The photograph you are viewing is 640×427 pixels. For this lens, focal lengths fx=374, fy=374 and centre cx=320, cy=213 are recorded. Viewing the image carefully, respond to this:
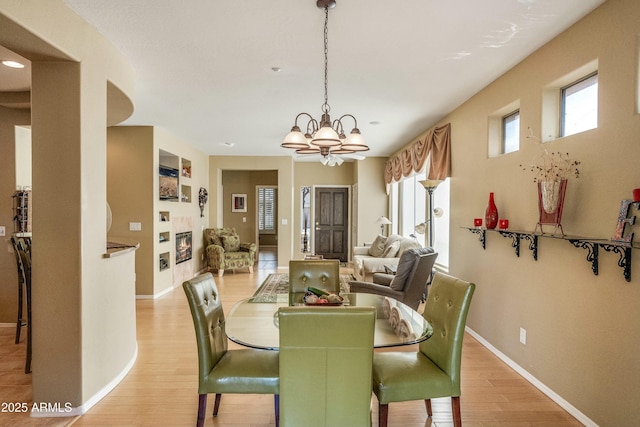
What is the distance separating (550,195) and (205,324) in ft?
7.87

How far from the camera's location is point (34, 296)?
245 cm

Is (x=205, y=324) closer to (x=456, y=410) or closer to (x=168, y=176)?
(x=456, y=410)

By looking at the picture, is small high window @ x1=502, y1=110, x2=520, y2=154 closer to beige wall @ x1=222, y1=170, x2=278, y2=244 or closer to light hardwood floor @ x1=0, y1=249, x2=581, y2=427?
light hardwood floor @ x1=0, y1=249, x2=581, y2=427

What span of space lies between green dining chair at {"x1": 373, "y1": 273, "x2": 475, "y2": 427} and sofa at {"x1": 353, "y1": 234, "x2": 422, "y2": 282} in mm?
3326

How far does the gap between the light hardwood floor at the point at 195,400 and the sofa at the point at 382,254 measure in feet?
7.01

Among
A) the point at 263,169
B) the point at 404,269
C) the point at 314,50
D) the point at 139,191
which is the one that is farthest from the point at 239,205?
the point at 314,50

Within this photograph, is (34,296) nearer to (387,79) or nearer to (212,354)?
(212,354)

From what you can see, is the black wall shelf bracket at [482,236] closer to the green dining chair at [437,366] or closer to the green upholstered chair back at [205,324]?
the green dining chair at [437,366]

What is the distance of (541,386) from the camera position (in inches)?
111

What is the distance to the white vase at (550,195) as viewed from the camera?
8.35 ft

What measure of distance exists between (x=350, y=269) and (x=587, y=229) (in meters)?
6.33

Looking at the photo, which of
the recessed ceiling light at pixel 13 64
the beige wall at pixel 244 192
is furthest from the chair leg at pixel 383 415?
the beige wall at pixel 244 192

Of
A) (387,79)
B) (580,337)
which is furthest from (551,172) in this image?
(387,79)

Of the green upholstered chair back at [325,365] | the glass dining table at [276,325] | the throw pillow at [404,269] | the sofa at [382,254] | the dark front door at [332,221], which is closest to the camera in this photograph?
the green upholstered chair back at [325,365]
